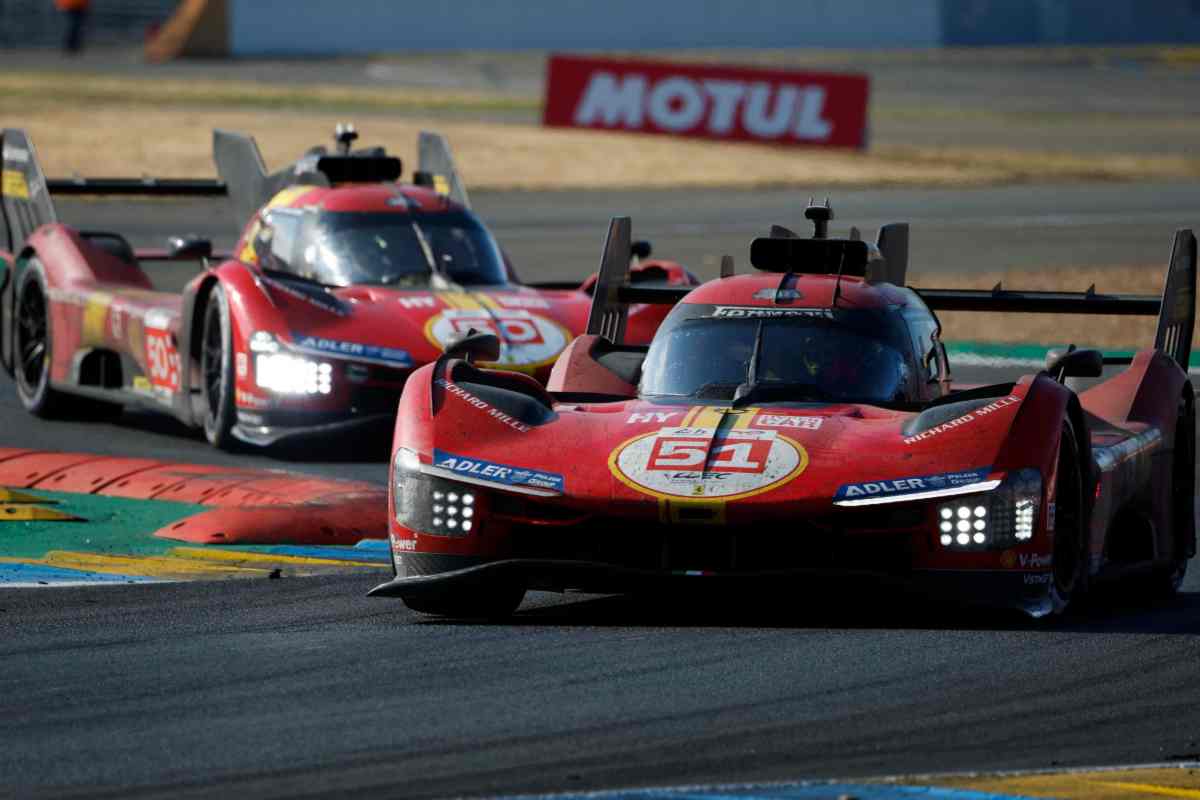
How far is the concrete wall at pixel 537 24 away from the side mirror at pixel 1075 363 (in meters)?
61.4

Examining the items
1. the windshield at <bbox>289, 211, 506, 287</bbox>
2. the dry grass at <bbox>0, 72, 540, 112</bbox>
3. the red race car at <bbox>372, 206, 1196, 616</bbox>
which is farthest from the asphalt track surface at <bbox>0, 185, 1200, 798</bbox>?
the dry grass at <bbox>0, 72, 540, 112</bbox>

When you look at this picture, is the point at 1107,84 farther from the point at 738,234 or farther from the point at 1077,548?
the point at 1077,548

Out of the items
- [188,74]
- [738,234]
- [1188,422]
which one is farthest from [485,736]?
[188,74]

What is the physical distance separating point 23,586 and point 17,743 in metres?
2.97

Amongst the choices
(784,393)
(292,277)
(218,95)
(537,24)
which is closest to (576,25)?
(537,24)

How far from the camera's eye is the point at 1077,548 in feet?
28.9

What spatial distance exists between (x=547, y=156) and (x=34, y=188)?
23.5 m

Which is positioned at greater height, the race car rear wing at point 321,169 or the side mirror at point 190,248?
the race car rear wing at point 321,169

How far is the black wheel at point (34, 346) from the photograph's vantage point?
52.5ft

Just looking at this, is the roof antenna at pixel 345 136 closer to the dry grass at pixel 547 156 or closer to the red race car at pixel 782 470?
the red race car at pixel 782 470

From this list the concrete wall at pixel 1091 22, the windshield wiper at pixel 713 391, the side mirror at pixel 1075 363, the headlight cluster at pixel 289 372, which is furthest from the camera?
the concrete wall at pixel 1091 22

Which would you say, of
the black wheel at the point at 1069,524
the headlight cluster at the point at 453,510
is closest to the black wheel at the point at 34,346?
the headlight cluster at the point at 453,510

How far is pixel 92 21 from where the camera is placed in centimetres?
7425

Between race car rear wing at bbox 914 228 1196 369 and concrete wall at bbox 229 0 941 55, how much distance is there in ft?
195
